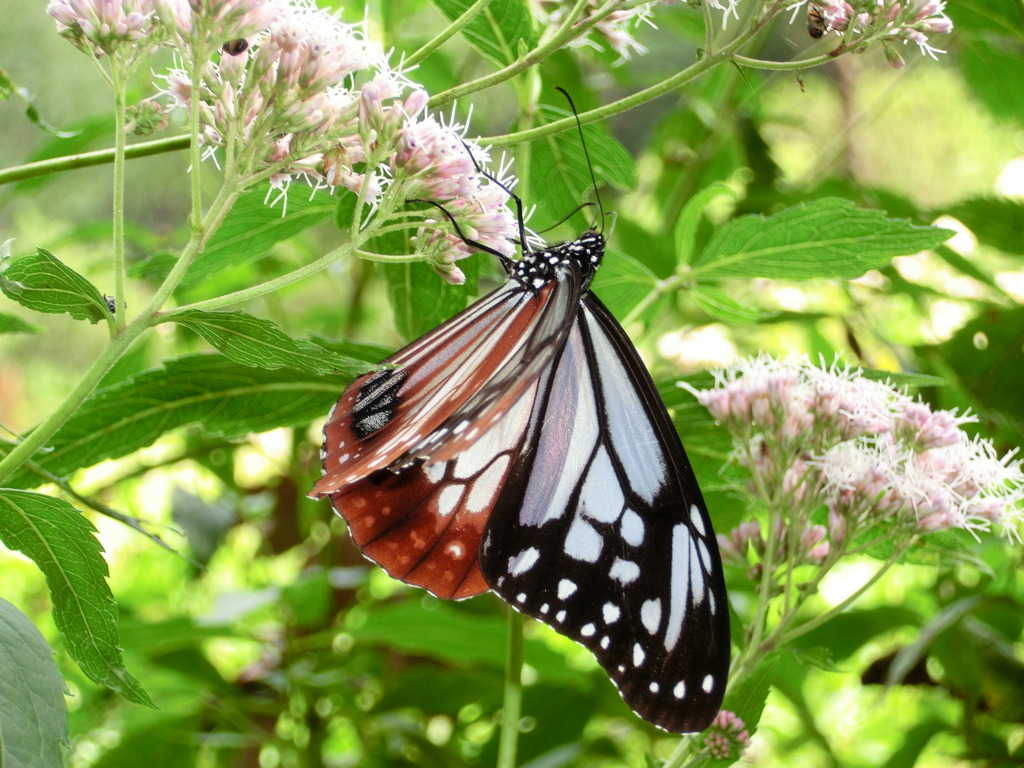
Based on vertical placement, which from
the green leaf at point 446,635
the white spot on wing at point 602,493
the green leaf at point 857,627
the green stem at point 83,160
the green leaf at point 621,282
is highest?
the green stem at point 83,160

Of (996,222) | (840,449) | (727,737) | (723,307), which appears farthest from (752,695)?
(996,222)

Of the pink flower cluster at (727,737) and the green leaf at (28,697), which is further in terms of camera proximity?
the pink flower cluster at (727,737)

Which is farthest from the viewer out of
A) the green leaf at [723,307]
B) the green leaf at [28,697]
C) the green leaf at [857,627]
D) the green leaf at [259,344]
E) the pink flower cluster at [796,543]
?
the green leaf at [857,627]

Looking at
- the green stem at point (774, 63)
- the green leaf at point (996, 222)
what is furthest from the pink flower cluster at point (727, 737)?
the green leaf at point (996, 222)

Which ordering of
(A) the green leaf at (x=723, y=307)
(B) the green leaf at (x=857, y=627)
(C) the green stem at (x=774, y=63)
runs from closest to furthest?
(C) the green stem at (x=774, y=63)
(A) the green leaf at (x=723, y=307)
(B) the green leaf at (x=857, y=627)

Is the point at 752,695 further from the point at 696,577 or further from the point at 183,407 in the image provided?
the point at 183,407

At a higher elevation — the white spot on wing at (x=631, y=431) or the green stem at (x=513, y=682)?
the white spot on wing at (x=631, y=431)

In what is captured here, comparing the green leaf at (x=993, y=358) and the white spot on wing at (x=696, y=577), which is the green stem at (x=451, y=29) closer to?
the white spot on wing at (x=696, y=577)

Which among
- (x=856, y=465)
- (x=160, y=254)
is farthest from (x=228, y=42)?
(x=856, y=465)
